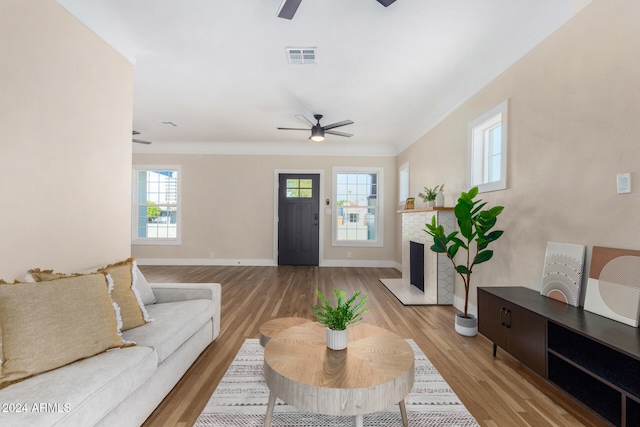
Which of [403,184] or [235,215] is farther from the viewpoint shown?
[235,215]

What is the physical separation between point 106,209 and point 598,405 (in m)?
3.67

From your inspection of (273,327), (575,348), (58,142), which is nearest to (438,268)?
(575,348)

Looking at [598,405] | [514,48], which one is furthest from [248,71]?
[598,405]

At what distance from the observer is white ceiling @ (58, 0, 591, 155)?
2.26m

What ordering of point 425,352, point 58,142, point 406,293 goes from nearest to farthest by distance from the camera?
point 58,142, point 425,352, point 406,293

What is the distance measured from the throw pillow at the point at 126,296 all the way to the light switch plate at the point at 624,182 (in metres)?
3.10

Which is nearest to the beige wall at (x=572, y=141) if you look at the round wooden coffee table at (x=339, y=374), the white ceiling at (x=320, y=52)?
the white ceiling at (x=320, y=52)

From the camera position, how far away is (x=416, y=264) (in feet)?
15.1

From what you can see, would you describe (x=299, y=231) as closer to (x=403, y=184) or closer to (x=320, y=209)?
(x=320, y=209)

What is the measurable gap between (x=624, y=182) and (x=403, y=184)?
4.36 meters

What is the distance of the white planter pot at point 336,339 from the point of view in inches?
60.8

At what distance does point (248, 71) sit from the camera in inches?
128

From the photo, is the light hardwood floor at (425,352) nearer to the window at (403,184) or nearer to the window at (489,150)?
the window at (489,150)

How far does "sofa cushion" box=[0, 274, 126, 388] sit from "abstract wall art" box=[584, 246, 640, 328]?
2.83 m
